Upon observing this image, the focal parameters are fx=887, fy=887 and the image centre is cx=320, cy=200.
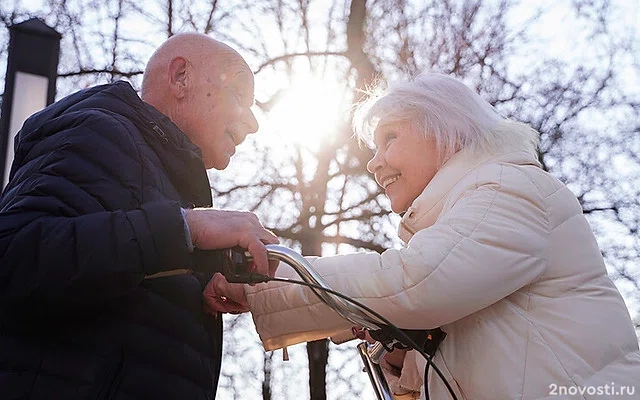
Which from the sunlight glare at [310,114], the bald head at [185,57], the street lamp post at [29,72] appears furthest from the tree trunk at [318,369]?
the bald head at [185,57]

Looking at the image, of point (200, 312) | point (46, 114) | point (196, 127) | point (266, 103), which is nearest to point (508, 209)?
point (200, 312)

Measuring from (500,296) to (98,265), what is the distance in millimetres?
1136

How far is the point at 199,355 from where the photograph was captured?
8.80 feet

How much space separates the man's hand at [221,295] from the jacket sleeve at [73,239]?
0.51m

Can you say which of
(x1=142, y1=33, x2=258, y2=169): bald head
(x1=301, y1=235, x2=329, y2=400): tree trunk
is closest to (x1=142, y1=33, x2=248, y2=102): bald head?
(x1=142, y1=33, x2=258, y2=169): bald head

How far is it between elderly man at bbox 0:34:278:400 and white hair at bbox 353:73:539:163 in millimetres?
791

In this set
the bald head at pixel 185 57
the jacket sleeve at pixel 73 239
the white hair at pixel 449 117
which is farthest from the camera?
the bald head at pixel 185 57

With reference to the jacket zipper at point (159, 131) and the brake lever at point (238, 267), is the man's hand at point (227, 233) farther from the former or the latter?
the jacket zipper at point (159, 131)

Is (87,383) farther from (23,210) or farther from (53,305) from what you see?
(23,210)

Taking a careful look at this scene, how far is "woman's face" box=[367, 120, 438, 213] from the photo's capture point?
3172mm

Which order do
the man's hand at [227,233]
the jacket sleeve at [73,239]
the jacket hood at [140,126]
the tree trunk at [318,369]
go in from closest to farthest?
the jacket sleeve at [73,239] < the man's hand at [227,233] < the jacket hood at [140,126] < the tree trunk at [318,369]

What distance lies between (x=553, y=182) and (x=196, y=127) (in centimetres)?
129

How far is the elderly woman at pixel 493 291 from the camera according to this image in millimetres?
2508
